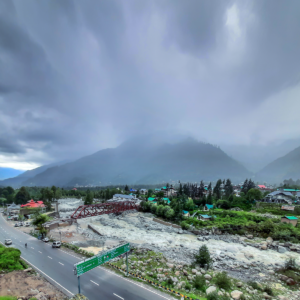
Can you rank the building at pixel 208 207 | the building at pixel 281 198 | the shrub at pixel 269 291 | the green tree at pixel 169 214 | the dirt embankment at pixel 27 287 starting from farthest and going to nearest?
the building at pixel 281 198
the building at pixel 208 207
the green tree at pixel 169 214
the shrub at pixel 269 291
the dirt embankment at pixel 27 287

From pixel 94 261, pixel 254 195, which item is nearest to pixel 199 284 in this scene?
pixel 94 261

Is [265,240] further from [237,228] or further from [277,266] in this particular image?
[277,266]

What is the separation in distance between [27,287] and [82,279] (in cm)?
571

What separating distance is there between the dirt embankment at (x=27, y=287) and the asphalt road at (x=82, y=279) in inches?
34.5

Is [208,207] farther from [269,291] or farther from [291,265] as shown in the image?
[269,291]

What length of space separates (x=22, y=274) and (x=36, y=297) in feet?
22.2

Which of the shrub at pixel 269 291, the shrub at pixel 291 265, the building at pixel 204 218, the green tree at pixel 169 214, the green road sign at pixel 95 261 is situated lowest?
the shrub at pixel 291 265

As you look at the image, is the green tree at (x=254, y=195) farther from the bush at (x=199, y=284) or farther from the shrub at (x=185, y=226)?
the bush at (x=199, y=284)

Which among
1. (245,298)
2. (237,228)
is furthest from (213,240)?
(245,298)

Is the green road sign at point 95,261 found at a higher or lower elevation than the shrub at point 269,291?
higher

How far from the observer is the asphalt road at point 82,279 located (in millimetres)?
18094

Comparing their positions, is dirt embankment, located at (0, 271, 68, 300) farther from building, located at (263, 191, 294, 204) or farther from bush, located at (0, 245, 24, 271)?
building, located at (263, 191, 294, 204)

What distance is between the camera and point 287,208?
2438 inches

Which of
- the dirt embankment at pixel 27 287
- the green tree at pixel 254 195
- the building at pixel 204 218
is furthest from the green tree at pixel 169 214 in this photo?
the dirt embankment at pixel 27 287
